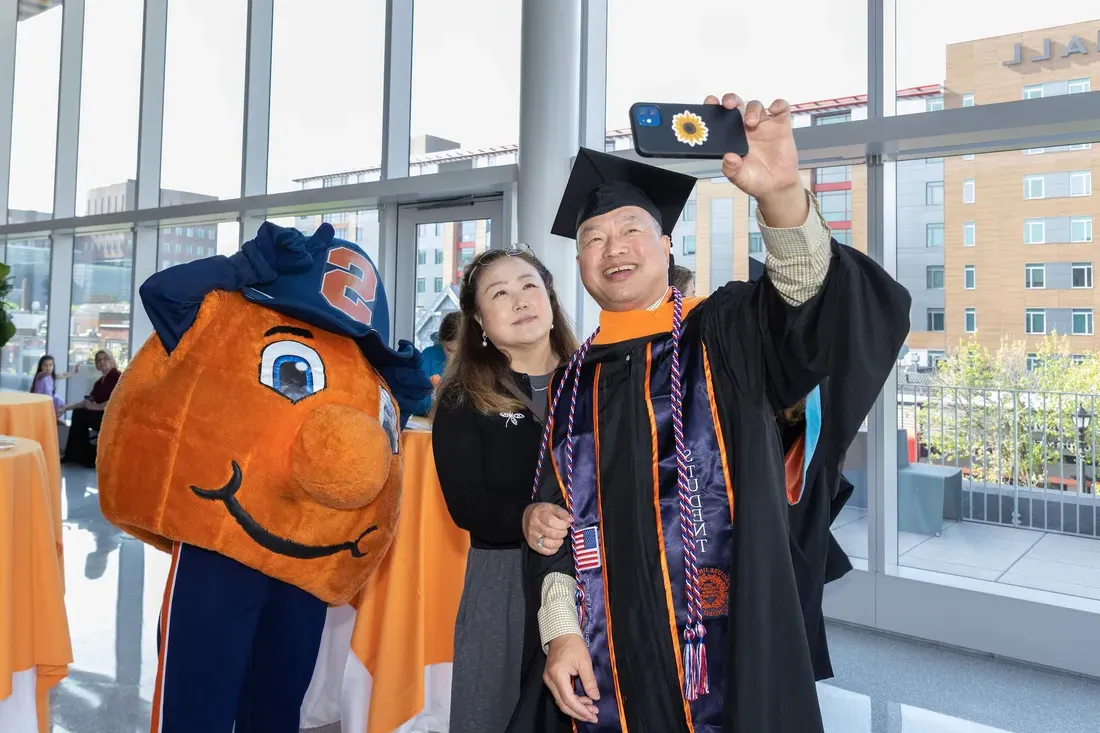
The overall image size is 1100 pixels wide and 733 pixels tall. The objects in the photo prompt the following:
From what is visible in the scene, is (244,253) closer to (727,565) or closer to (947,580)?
(727,565)

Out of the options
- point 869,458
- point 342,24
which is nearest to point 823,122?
point 869,458

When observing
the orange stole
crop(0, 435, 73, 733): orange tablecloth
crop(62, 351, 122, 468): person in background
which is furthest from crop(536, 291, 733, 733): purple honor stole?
crop(62, 351, 122, 468): person in background

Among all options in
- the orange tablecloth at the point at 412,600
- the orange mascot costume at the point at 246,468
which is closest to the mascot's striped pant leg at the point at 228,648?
the orange mascot costume at the point at 246,468

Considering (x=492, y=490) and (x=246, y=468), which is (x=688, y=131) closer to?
(x=492, y=490)

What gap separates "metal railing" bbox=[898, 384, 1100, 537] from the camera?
12.2 feet

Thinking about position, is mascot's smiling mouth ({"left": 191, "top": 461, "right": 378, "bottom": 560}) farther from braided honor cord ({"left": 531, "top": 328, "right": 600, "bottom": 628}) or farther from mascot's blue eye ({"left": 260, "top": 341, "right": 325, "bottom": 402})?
braided honor cord ({"left": 531, "top": 328, "right": 600, "bottom": 628})

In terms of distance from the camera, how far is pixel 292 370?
72.5 inches

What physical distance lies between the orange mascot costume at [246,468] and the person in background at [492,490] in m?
0.20

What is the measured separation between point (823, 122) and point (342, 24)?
15.5 feet

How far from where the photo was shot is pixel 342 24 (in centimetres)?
708

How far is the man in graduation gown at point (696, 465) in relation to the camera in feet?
3.38

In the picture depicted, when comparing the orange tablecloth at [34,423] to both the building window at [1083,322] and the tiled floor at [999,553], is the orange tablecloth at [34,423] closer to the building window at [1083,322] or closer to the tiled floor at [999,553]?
the tiled floor at [999,553]

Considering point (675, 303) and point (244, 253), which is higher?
point (244, 253)

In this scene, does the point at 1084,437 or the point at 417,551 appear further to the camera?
the point at 1084,437
